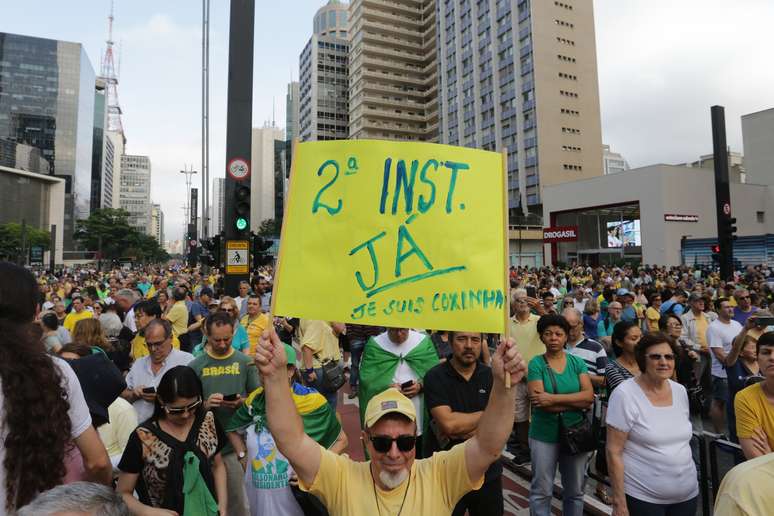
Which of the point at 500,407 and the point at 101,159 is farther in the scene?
the point at 101,159

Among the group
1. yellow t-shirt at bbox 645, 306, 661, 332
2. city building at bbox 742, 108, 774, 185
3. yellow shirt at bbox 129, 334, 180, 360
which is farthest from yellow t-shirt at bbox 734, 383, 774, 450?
city building at bbox 742, 108, 774, 185

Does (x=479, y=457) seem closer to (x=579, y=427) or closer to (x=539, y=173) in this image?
(x=579, y=427)

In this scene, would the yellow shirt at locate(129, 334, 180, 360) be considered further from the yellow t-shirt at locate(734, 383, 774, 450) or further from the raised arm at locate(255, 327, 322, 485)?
the yellow t-shirt at locate(734, 383, 774, 450)

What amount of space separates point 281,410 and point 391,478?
0.56m

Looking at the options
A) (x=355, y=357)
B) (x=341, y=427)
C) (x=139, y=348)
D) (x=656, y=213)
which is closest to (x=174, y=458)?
Result: (x=341, y=427)

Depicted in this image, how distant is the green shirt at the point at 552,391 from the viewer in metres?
3.70

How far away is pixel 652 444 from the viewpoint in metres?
2.89

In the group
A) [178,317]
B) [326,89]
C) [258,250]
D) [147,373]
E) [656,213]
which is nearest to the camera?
[147,373]

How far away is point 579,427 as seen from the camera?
3.66m

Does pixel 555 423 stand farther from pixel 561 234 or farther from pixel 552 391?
pixel 561 234

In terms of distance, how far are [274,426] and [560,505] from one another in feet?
11.7

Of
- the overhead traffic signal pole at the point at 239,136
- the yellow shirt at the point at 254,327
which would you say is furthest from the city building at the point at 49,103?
the yellow shirt at the point at 254,327

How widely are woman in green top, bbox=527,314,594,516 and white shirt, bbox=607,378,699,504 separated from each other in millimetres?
675

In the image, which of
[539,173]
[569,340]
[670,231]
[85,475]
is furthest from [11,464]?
[539,173]
